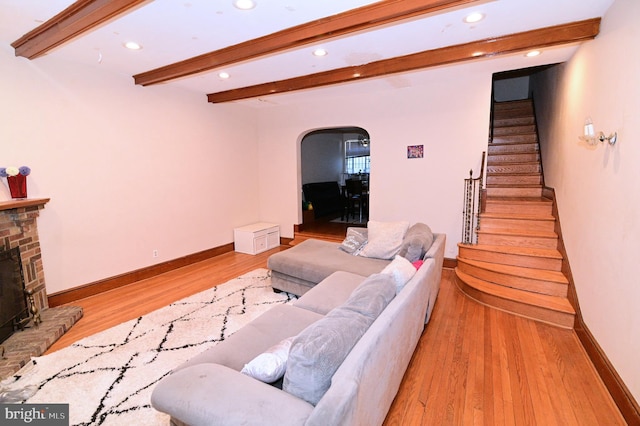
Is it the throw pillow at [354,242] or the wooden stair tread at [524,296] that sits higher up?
the throw pillow at [354,242]

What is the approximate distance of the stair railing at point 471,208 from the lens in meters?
4.38

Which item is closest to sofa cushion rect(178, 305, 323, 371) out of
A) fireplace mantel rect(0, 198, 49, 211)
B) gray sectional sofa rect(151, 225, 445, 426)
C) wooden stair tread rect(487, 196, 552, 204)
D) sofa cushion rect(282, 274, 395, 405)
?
gray sectional sofa rect(151, 225, 445, 426)

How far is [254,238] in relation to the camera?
5.57m

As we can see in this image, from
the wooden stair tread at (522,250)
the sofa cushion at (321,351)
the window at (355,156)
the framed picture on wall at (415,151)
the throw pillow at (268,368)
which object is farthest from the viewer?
the window at (355,156)

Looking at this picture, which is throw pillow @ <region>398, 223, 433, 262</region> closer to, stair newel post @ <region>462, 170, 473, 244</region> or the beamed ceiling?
stair newel post @ <region>462, 170, 473, 244</region>

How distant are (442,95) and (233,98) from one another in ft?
10.5

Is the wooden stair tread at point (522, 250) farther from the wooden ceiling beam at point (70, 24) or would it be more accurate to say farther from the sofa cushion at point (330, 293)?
the wooden ceiling beam at point (70, 24)

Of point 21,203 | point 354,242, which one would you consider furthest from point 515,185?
point 21,203

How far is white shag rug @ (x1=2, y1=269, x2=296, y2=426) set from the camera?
6.56 ft

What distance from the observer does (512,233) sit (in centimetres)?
395

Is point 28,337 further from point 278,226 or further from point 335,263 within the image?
point 278,226

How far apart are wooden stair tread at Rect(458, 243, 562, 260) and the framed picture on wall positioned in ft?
5.18

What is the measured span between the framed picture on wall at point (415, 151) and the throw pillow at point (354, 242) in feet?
5.20

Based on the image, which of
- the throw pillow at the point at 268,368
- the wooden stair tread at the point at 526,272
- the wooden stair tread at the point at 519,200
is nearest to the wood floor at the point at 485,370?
the wooden stair tread at the point at 526,272
